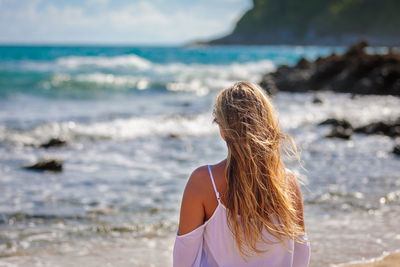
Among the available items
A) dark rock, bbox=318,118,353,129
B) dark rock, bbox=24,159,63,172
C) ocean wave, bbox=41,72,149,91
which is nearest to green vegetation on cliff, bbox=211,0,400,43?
ocean wave, bbox=41,72,149,91

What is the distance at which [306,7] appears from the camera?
143125 mm

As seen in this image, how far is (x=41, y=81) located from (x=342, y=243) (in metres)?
24.1

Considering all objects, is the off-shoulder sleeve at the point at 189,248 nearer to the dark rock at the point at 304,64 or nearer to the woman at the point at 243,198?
the woman at the point at 243,198

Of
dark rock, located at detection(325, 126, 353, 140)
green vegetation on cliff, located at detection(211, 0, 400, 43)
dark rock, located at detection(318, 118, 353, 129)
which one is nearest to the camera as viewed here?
dark rock, located at detection(325, 126, 353, 140)

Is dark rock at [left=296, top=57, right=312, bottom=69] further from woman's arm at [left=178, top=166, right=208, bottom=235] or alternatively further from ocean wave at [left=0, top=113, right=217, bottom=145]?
woman's arm at [left=178, top=166, right=208, bottom=235]

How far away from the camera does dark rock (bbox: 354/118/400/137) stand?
1048cm

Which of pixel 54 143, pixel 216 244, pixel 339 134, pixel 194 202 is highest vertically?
pixel 194 202

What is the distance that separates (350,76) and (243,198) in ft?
69.2

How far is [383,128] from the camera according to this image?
10.7 m

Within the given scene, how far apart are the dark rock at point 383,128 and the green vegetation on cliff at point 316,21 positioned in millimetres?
111304

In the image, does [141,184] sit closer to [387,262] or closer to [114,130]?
[387,262]

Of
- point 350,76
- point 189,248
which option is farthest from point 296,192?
point 350,76

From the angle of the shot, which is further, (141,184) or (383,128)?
(383,128)

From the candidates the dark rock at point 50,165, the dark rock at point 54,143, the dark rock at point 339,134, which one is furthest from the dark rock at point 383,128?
the dark rock at point 50,165
